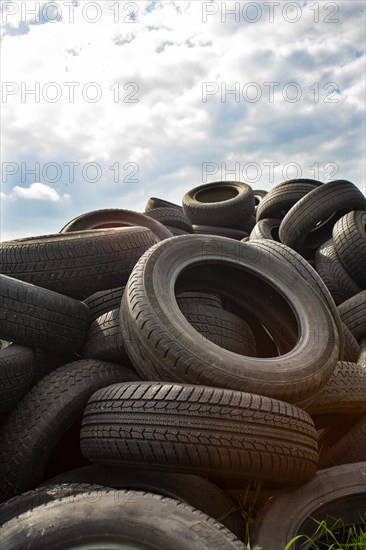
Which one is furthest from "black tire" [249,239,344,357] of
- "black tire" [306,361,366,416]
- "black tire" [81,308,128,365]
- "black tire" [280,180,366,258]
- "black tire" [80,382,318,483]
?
"black tire" [280,180,366,258]

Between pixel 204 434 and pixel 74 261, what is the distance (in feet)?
6.58

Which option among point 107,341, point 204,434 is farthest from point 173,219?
point 204,434

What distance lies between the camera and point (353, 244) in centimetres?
537

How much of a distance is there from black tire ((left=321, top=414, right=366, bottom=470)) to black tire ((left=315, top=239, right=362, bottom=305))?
2.39 metres

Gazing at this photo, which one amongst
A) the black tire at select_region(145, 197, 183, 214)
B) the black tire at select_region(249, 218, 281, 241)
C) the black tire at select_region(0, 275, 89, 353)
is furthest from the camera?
the black tire at select_region(145, 197, 183, 214)

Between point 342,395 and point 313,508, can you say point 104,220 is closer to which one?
point 342,395

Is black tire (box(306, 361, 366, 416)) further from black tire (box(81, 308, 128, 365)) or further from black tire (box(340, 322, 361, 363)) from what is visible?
black tire (box(81, 308, 128, 365))

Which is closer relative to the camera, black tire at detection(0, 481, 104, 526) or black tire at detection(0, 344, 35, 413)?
black tire at detection(0, 481, 104, 526)

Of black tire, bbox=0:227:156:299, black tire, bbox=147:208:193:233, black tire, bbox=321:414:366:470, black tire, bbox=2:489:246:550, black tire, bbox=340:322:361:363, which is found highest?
black tire, bbox=0:227:156:299

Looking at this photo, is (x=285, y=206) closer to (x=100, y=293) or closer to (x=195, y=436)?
(x=100, y=293)

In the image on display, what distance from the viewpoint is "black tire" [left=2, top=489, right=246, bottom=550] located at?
170cm

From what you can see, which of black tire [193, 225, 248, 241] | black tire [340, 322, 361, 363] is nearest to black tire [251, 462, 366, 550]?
black tire [340, 322, 361, 363]

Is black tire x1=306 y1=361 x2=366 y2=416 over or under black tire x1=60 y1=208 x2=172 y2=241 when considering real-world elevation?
under

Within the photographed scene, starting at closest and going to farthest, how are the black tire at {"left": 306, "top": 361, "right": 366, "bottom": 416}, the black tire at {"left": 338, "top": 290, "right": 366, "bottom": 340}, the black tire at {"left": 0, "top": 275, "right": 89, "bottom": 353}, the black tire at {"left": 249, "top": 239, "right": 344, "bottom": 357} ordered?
the black tire at {"left": 306, "top": 361, "right": 366, "bottom": 416} < the black tire at {"left": 0, "top": 275, "right": 89, "bottom": 353} < the black tire at {"left": 249, "top": 239, "right": 344, "bottom": 357} < the black tire at {"left": 338, "top": 290, "right": 366, "bottom": 340}
